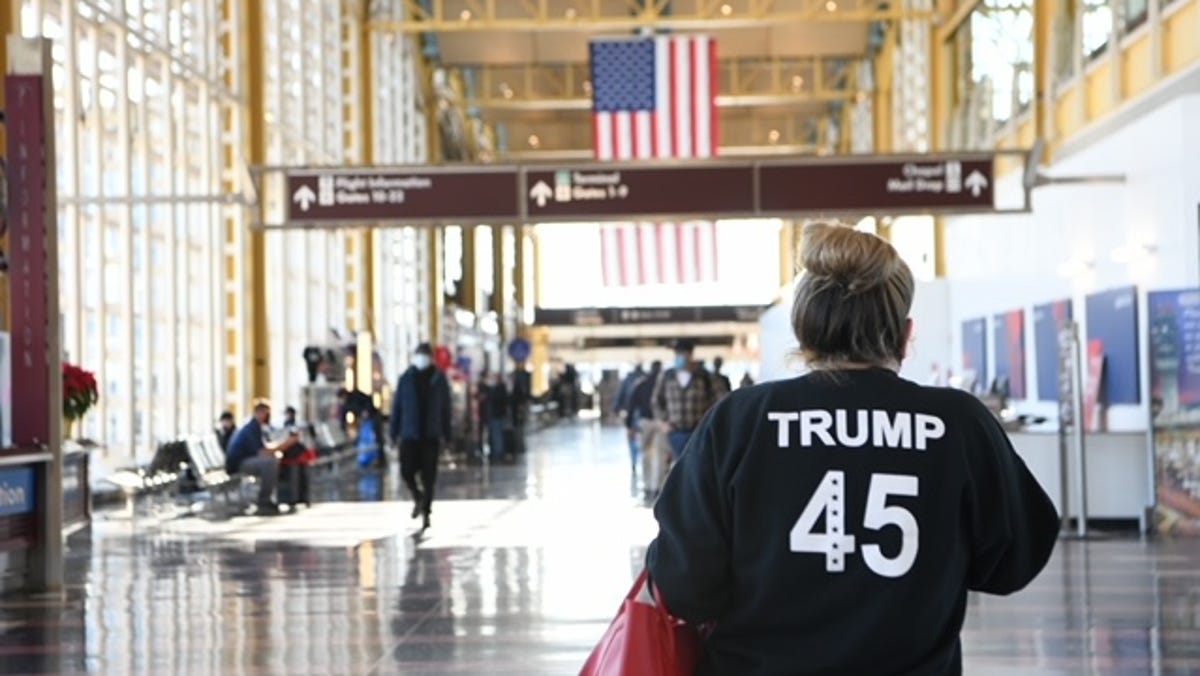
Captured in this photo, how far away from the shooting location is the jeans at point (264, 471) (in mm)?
18562

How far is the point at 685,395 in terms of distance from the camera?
17.9m

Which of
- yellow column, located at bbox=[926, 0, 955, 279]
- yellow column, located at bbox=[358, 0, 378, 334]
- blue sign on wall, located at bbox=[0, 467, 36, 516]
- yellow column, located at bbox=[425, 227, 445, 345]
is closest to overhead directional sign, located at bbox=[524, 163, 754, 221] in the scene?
blue sign on wall, located at bbox=[0, 467, 36, 516]

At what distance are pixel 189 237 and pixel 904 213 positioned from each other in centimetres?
958

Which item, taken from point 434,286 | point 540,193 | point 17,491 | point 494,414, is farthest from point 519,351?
point 17,491

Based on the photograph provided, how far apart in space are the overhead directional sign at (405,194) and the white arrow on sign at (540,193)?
17 centimetres

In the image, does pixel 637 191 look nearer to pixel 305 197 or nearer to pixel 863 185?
pixel 863 185

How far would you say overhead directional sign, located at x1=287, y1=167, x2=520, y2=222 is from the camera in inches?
742

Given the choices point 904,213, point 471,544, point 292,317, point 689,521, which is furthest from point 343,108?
point 689,521

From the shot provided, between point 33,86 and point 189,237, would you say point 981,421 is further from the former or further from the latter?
point 189,237

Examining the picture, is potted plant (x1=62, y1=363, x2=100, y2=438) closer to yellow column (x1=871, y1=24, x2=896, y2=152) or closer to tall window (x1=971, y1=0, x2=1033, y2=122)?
tall window (x1=971, y1=0, x2=1033, y2=122)

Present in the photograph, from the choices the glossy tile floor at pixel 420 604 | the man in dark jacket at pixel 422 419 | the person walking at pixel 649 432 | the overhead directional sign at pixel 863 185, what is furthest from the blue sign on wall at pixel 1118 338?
the man in dark jacket at pixel 422 419

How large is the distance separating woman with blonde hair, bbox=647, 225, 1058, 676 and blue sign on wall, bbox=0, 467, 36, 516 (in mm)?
9377

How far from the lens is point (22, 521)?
1172cm

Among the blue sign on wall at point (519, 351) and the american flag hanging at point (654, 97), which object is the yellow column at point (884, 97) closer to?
the blue sign on wall at point (519, 351)
